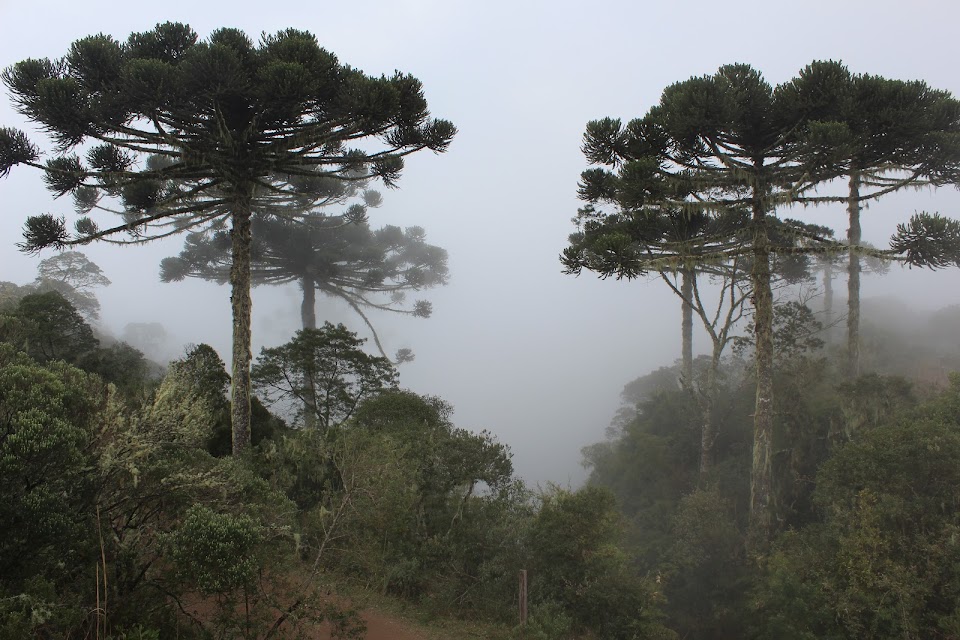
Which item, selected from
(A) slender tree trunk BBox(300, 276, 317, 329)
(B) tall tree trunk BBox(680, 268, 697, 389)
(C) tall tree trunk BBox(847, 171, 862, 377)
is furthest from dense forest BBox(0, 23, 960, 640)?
(A) slender tree trunk BBox(300, 276, 317, 329)

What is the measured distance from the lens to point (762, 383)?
42.8 feet

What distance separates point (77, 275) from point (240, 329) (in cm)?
4333

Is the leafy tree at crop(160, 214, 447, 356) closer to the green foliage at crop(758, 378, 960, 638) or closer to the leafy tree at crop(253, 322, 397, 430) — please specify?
the leafy tree at crop(253, 322, 397, 430)

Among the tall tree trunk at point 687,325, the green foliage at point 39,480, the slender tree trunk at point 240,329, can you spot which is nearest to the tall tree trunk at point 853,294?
the tall tree trunk at point 687,325

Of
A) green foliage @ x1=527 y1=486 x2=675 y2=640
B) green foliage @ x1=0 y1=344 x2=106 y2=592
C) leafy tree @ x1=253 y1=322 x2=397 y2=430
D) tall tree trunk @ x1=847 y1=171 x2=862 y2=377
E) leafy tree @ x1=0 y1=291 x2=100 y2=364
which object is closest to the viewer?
green foliage @ x1=0 y1=344 x2=106 y2=592

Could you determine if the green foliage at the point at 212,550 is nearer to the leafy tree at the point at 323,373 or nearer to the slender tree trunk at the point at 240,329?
the slender tree trunk at the point at 240,329

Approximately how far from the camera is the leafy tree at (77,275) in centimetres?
4097

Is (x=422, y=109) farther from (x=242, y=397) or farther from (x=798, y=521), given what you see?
(x=798, y=521)

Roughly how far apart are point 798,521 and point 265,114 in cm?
1685

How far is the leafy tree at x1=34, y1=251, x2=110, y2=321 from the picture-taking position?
40969 mm

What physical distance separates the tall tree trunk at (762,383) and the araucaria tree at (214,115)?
7.73 m

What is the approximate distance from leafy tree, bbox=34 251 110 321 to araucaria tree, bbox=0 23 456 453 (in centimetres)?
3544

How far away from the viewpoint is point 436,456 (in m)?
12.0

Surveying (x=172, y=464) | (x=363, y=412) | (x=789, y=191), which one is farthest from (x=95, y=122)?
(x=789, y=191)
